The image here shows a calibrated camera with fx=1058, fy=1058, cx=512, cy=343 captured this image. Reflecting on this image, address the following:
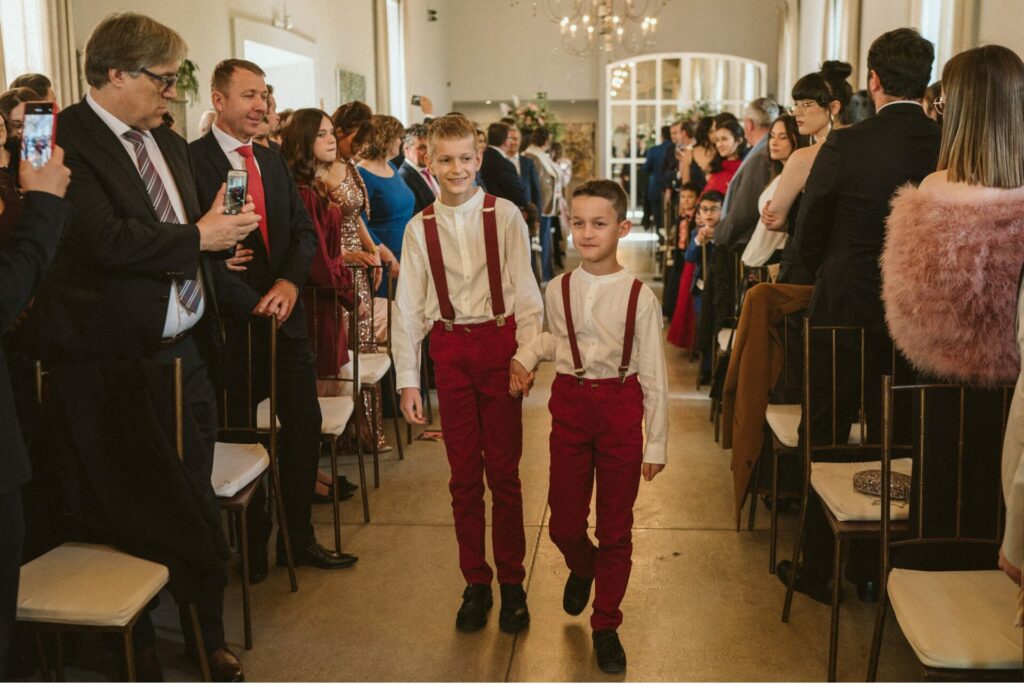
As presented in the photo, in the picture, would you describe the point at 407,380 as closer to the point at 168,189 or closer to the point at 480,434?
the point at 480,434

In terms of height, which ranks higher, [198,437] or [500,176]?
[500,176]

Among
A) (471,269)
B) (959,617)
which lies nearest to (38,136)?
(471,269)

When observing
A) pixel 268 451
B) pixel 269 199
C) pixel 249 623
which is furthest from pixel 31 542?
pixel 269 199

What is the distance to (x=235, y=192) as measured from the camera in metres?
2.92

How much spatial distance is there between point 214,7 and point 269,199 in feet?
18.6

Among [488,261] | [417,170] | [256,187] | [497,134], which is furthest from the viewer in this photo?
[497,134]

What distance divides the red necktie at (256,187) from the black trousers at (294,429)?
373 millimetres

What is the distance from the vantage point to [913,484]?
97.9 inches

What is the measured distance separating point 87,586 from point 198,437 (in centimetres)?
55

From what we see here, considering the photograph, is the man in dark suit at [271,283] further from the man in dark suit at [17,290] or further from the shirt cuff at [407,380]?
the man in dark suit at [17,290]

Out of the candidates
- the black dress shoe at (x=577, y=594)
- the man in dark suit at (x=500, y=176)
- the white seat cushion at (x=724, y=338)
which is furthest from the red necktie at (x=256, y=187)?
the man in dark suit at (x=500, y=176)

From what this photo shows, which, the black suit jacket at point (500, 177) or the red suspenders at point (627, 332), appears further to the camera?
the black suit jacket at point (500, 177)

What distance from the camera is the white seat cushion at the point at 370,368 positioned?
4.72 metres

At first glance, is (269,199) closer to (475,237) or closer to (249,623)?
(475,237)
